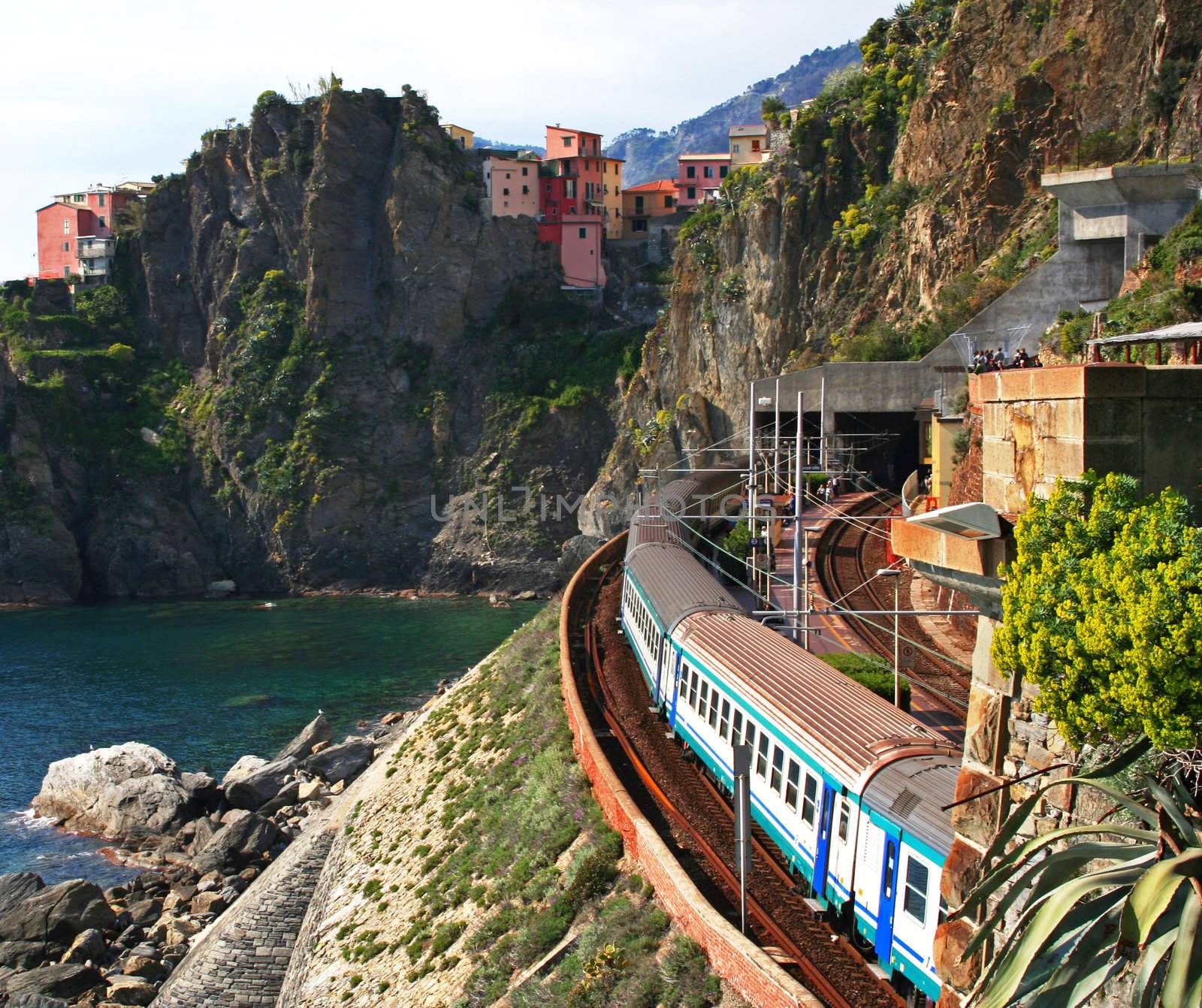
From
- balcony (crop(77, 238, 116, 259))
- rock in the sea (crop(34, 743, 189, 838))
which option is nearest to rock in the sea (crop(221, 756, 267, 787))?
rock in the sea (crop(34, 743, 189, 838))

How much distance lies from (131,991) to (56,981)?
182 centimetres

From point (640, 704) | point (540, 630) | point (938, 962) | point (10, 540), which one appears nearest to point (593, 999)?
point (938, 962)

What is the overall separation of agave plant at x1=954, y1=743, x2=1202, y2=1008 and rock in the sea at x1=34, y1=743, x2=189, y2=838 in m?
36.3

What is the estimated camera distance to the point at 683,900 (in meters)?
13.9

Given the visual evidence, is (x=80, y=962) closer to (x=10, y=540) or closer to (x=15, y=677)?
(x=15, y=677)

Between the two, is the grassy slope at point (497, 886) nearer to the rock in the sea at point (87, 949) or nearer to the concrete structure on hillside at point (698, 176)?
the rock in the sea at point (87, 949)

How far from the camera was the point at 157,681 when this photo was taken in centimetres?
5694

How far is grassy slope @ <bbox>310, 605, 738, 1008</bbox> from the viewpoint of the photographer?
14156 mm

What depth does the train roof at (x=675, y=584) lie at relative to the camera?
2197cm

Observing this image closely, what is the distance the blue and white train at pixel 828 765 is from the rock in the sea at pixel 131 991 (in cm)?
1359

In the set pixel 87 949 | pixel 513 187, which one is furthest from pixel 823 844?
pixel 513 187

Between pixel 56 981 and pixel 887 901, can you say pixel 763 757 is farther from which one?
pixel 56 981

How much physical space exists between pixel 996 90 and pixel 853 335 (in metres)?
10.9

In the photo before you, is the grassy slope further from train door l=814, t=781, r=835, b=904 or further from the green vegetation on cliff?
the green vegetation on cliff
